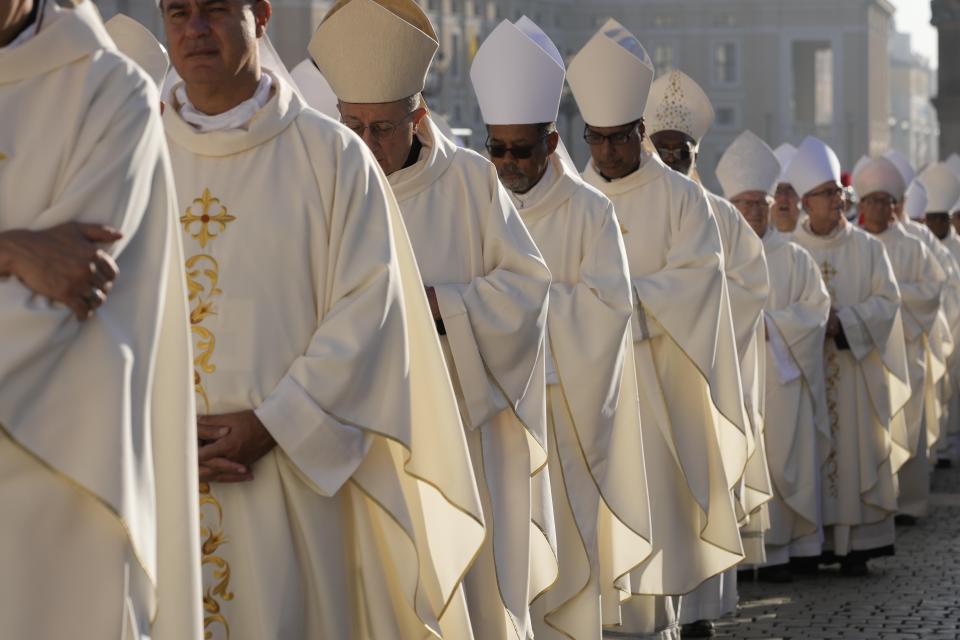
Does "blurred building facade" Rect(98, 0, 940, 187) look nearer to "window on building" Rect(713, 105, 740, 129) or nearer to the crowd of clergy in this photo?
"window on building" Rect(713, 105, 740, 129)

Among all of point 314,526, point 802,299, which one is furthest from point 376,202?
point 802,299

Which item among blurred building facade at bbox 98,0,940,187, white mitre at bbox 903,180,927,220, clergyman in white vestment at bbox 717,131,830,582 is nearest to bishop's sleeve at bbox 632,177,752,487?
clergyman in white vestment at bbox 717,131,830,582

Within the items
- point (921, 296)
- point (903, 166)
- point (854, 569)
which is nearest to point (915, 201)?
point (903, 166)

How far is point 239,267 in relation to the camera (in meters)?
4.45

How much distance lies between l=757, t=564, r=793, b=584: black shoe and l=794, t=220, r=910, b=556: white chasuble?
0.42m

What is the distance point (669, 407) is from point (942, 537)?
12.3 feet

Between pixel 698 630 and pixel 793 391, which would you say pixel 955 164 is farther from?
pixel 698 630

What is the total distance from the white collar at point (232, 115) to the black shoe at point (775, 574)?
225 inches

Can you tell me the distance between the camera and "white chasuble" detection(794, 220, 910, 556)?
10.3 metres

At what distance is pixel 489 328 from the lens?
17.9 ft

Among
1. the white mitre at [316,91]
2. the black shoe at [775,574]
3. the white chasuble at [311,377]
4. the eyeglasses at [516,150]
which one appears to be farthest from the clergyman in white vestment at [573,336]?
the black shoe at [775,574]

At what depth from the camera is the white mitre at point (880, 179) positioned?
12.6 meters

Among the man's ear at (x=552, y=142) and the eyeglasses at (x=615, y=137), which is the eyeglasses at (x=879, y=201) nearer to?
the eyeglasses at (x=615, y=137)

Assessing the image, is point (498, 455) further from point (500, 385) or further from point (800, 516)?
point (800, 516)
